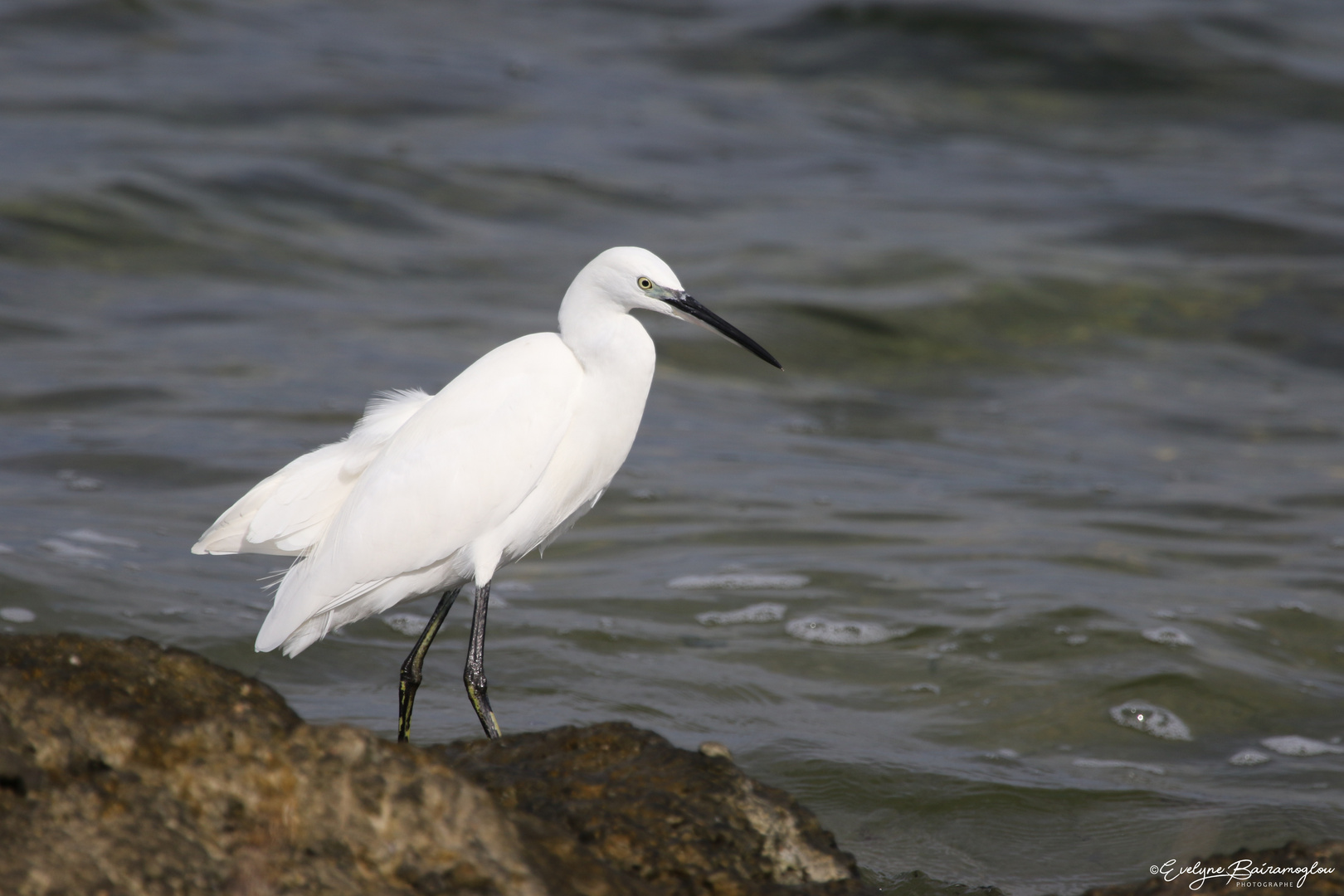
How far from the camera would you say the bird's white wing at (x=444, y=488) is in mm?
4246

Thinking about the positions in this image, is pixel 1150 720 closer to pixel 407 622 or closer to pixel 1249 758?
pixel 1249 758

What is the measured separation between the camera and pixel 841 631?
6.57m

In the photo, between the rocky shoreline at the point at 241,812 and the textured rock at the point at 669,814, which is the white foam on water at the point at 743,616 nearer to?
the textured rock at the point at 669,814

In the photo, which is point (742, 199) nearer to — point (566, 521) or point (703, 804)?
point (566, 521)

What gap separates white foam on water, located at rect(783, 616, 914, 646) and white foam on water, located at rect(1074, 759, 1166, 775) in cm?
133

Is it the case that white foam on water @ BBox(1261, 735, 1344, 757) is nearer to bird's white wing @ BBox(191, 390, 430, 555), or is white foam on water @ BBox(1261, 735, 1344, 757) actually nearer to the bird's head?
the bird's head

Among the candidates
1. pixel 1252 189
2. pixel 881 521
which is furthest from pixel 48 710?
pixel 1252 189

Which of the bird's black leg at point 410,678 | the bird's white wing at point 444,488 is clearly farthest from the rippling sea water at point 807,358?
the bird's white wing at point 444,488

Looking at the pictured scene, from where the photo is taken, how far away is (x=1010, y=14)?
17469 mm

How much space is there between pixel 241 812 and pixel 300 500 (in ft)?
7.06

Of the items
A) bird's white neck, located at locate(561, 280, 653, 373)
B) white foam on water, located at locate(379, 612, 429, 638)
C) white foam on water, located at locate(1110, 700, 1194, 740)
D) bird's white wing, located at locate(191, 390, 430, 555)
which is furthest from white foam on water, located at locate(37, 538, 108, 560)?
white foam on water, located at locate(1110, 700, 1194, 740)

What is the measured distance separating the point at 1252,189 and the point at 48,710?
1496 centimetres

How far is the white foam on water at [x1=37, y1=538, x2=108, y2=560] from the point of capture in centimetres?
672

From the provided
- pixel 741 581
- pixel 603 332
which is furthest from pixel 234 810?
pixel 741 581
